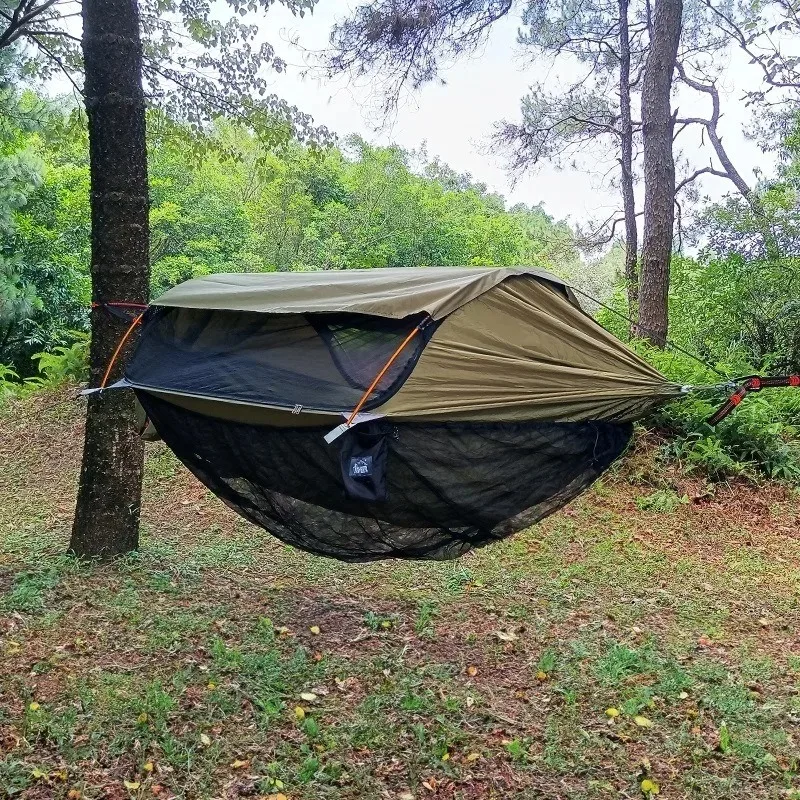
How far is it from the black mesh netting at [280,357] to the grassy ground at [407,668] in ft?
3.27

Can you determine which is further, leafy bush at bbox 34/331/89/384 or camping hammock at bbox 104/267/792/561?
leafy bush at bbox 34/331/89/384

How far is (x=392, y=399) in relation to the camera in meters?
1.84

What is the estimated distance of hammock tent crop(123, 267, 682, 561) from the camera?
1918 millimetres

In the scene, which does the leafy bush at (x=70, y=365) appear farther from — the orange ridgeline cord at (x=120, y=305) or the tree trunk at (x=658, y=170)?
the tree trunk at (x=658, y=170)

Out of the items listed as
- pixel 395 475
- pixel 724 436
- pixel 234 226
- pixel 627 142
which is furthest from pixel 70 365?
pixel 234 226

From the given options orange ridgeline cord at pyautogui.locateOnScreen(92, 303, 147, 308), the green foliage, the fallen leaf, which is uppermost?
orange ridgeline cord at pyautogui.locateOnScreen(92, 303, 147, 308)

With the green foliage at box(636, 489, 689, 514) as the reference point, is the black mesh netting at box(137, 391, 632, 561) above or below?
above

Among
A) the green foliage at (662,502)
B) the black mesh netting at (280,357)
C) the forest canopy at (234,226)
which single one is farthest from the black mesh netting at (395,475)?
the forest canopy at (234,226)

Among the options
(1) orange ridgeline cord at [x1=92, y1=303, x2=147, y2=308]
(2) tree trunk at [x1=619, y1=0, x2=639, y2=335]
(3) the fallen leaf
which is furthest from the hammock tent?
(2) tree trunk at [x1=619, y1=0, x2=639, y2=335]

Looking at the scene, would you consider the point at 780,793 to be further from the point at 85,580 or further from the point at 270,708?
the point at 85,580

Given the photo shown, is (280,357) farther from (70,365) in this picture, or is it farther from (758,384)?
(70,365)

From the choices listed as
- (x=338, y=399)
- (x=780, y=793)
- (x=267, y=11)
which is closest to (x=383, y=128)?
(x=267, y=11)

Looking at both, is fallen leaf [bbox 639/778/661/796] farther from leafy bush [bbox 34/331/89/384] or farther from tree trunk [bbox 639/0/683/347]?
leafy bush [bbox 34/331/89/384]

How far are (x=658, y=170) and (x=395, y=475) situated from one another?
13.7 ft
